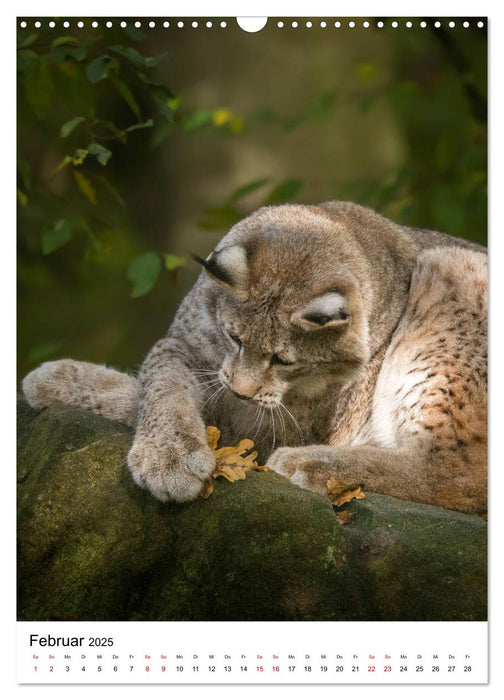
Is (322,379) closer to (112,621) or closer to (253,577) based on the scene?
(253,577)

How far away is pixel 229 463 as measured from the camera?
4129mm

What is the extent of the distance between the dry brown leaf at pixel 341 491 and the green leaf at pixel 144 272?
4.99 ft

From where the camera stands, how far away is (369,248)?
16.4 ft

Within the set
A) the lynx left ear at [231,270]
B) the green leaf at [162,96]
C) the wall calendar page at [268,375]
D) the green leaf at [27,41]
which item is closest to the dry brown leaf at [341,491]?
the wall calendar page at [268,375]

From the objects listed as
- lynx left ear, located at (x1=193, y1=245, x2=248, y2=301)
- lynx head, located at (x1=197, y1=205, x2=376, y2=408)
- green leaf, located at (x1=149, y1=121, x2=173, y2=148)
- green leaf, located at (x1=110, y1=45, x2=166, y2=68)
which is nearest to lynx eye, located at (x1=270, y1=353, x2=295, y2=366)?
lynx head, located at (x1=197, y1=205, x2=376, y2=408)

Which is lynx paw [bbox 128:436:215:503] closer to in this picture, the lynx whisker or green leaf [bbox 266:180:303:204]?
the lynx whisker

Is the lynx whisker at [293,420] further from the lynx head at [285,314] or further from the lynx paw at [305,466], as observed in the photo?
the lynx paw at [305,466]

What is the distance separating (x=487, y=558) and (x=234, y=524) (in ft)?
3.45

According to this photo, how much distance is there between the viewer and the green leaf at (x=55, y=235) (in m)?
4.98
